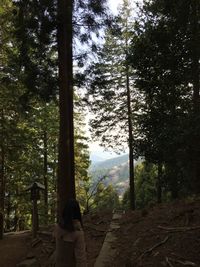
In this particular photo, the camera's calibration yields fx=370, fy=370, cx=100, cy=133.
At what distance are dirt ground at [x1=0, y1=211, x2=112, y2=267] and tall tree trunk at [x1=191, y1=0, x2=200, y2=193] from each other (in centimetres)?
405

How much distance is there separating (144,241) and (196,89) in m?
8.24

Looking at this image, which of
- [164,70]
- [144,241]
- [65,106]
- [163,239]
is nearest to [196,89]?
[164,70]

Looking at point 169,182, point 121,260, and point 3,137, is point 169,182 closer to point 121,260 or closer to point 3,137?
point 3,137

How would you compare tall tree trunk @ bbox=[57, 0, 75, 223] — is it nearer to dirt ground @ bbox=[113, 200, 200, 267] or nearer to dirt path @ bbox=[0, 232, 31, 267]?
dirt ground @ bbox=[113, 200, 200, 267]

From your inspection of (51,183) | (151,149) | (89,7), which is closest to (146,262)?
(89,7)

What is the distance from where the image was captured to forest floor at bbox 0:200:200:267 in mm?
8477

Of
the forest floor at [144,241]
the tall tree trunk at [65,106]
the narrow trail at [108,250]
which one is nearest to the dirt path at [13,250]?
the forest floor at [144,241]

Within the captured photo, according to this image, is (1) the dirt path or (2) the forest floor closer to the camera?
(2) the forest floor

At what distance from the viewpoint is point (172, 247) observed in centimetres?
881

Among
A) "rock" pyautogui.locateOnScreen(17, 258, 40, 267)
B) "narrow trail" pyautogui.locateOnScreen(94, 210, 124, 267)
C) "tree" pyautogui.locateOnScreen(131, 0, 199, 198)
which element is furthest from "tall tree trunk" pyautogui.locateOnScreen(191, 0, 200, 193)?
"rock" pyautogui.locateOnScreen(17, 258, 40, 267)

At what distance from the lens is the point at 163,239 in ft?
31.3

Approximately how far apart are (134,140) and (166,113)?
214 cm

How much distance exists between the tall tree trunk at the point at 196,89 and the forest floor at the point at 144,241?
9.71 ft

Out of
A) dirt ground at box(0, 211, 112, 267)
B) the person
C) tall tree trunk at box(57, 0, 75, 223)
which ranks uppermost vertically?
tall tree trunk at box(57, 0, 75, 223)
